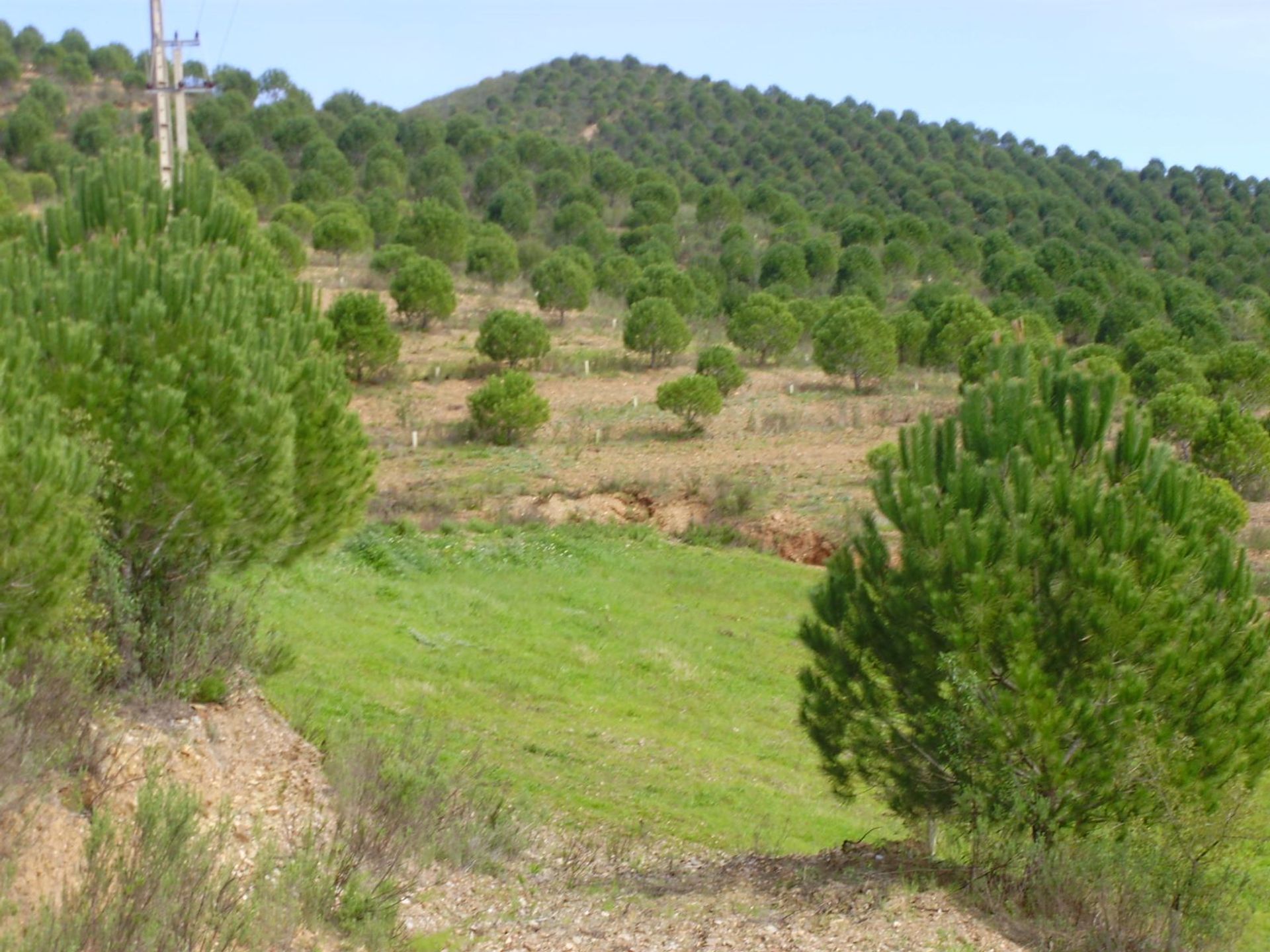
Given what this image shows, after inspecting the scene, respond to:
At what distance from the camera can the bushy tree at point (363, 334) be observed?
3469cm

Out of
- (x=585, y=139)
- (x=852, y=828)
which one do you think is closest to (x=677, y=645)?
(x=852, y=828)

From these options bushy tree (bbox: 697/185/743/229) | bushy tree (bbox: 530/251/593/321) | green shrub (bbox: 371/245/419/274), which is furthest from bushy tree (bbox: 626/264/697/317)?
bushy tree (bbox: 697/185/743/229)

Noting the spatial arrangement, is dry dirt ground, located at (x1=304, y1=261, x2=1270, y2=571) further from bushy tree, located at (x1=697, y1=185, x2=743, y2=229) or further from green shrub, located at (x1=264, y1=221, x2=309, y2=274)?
bushy tree, located at (x1=697, y1=185, x2=743, y2=229)

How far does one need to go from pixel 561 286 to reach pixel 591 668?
30.1 metres

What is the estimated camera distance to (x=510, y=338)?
37.9m

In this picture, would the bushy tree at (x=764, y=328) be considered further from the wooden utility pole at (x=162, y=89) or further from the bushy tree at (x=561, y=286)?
the wooden utility pole at (x=162, y=89)

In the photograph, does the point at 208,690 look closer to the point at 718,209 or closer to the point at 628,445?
the point at 628,445

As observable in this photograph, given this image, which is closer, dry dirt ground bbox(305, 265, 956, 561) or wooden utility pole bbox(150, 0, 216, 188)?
wooden utility pole bbox(150, 0, 216, 188)

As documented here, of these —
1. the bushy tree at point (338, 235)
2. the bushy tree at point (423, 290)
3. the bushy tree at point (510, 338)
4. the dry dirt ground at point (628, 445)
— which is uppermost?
the bushy tree at point (338, 235)

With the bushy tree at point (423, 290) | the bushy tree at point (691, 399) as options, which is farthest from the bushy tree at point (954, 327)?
the bushy tree at point (423, 290)

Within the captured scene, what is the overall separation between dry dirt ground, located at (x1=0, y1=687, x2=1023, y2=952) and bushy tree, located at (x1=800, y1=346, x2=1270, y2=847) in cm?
97

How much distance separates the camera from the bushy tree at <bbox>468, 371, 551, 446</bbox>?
31656 millimetres

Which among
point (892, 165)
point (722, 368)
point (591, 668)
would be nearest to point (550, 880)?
point (591, 668)

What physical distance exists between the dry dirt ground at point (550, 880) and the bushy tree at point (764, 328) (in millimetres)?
34105
